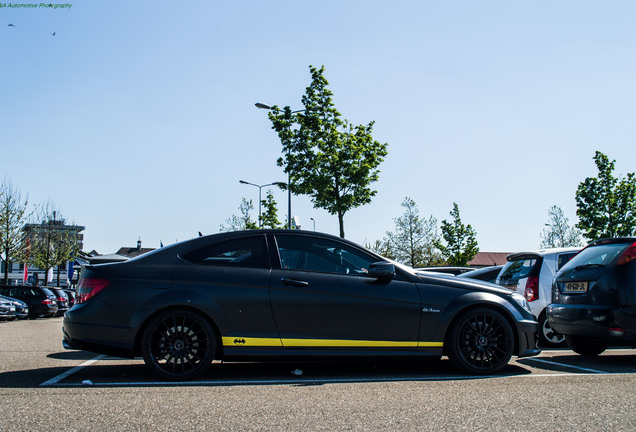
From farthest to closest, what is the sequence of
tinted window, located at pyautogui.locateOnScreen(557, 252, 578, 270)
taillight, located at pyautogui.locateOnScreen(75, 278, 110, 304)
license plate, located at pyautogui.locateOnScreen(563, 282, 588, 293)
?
1. tinted window, located at pyautogui.locateOnScreen(557, 252, 578, 270)
2. license plate, located at pyautogui.locateOnScreen(563, 282, 588, 293)
3. taillight, located at pyautogui.locateOnScreen(75, 278, 110, 304)

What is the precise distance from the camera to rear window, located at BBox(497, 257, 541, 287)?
33.9ft

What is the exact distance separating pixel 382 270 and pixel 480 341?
132cm

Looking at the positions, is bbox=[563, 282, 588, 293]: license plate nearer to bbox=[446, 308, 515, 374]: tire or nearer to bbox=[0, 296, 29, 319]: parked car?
bbox=[446, 308, 515, 374]: tire

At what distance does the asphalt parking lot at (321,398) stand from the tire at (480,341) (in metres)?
0.17

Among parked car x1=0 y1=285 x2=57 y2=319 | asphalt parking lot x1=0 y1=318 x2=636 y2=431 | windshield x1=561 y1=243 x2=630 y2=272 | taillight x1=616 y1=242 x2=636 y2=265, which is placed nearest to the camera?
asphalt parking lot x1=0 y1=318 x2=636 y2=431

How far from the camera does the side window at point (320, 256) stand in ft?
20.6

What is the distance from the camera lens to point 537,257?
1040 cm

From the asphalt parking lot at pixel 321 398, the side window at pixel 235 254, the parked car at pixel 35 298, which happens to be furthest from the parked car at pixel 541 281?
the parked car at pixel 35 298

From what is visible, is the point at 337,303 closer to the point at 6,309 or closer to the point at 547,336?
the point at 547,336

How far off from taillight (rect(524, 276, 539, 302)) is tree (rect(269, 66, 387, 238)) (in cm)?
1489

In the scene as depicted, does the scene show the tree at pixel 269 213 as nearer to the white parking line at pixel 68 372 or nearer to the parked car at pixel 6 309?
the parked car at pixel 6 309

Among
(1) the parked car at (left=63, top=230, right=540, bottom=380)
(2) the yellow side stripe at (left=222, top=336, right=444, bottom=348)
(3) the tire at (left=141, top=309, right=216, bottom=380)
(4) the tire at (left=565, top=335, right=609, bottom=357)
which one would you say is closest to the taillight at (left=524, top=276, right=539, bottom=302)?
(4) the tire at (left=565, top=335, right=609, bottom=357)

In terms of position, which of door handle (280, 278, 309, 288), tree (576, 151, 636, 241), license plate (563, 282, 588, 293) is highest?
tree (576, 151, 636, 241)

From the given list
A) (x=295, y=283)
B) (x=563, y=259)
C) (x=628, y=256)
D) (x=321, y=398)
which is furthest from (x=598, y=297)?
(x=321, y=398)
